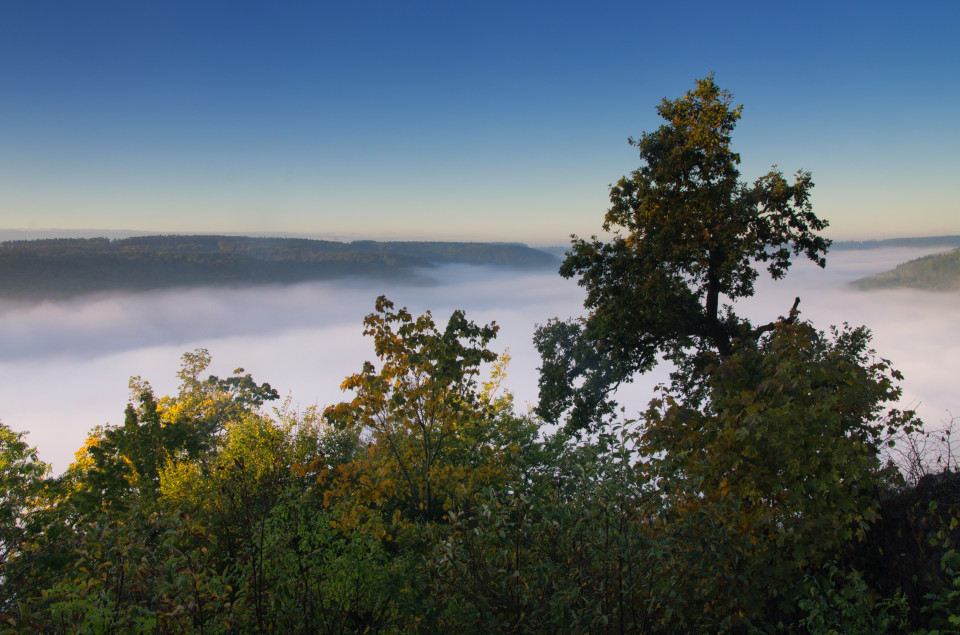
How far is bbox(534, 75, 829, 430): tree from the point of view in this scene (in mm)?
15398

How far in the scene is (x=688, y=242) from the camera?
15.5m

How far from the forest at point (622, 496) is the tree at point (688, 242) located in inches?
3.2

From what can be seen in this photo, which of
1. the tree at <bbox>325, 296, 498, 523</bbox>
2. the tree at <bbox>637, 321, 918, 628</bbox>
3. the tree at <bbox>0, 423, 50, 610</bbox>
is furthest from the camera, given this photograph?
the tree at <bbox>0, 423, 50, 610</bbox>

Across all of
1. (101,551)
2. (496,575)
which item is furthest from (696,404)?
(101,551)

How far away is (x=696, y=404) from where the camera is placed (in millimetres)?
16375

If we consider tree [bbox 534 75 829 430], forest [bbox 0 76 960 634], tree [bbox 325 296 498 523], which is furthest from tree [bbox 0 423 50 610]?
tree [bbox 534 75 829 430]

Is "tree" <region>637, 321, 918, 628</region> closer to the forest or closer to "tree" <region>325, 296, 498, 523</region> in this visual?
the forest

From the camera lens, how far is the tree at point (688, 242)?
1540 cm

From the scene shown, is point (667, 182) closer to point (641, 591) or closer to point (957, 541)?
point (957, 541)

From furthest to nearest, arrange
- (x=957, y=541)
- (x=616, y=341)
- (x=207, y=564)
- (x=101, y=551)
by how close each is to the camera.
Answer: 1. (x=616, y=341)
2. (x=957, y=541)
3. (x=207, y=564)
4. (x=101, y=551)

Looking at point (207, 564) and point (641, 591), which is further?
point (207, 564)

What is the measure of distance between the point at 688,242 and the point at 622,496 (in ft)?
37.6

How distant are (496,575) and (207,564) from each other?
3576 millimetres

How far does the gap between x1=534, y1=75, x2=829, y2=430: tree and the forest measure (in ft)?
0.26
